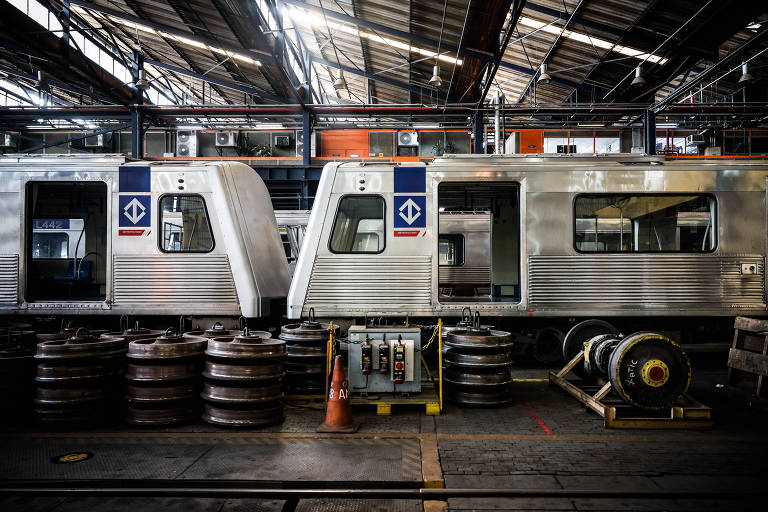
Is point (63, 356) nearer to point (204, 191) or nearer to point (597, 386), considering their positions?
point (204, 191)

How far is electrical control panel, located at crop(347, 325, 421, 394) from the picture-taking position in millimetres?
5613

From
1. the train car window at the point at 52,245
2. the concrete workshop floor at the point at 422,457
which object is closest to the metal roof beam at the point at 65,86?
the train car window at the point at 52,245

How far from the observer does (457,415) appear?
5629 millimetres

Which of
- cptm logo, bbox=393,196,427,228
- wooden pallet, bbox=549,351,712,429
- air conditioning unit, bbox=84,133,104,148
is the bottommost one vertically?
wooden pallet, bbox=549,351,712,429

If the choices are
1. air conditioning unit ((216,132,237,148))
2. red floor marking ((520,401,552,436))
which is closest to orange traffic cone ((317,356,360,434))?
red floor marking ((520,401,552,436))

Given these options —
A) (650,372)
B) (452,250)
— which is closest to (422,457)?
(650,372)

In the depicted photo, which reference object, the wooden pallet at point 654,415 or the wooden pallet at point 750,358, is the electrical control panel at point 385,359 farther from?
the wooden pallet at point 750,358

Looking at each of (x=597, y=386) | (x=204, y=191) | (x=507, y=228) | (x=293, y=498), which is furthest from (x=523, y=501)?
(x=507, y=228)

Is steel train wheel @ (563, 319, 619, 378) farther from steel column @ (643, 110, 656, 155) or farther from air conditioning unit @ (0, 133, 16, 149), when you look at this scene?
air conditioning unit @ (0, 133, 16, 149)

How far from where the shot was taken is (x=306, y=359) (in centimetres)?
609

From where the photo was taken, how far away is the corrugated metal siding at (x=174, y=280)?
7.36 metres

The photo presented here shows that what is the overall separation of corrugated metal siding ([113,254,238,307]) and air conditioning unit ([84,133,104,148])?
18.1 metres

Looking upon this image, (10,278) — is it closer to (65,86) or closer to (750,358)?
(750,358)

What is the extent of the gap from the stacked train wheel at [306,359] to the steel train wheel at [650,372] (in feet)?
11.4
